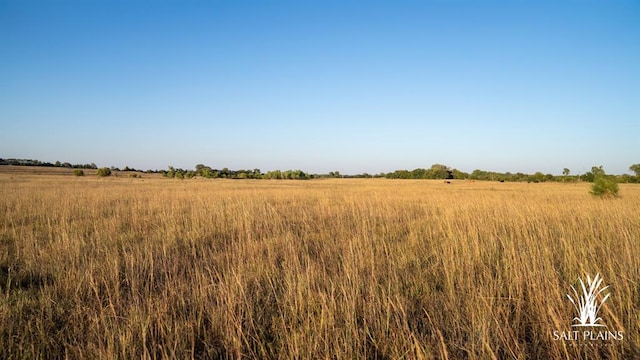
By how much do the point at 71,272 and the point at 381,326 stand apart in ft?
12.9

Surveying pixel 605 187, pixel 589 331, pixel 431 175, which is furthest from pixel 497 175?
pixel 589 331

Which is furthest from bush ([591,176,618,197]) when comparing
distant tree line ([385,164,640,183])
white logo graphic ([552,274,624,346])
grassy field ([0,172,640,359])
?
distant tree line ([385,164,640,183])

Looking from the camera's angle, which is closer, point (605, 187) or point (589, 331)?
point (589, 331)

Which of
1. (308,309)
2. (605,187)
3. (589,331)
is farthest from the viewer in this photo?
(605,187)

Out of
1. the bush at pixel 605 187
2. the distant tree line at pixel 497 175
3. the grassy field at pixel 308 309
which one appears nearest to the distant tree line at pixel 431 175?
the distant tree line at pixel 497 175

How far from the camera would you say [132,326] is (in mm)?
2217

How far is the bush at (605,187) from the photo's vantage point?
18.6 meters

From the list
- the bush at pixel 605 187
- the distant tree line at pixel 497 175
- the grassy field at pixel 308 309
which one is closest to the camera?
the grassy field at pixel 308 309

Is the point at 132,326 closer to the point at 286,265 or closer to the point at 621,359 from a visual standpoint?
the point at 286,265

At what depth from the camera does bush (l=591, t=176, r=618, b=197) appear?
18594 millimetres

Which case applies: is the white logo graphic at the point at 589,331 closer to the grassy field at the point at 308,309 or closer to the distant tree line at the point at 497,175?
the grassy field at the point at 308,309

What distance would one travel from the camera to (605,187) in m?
A: 18.9

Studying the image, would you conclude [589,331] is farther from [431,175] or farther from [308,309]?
[431,175]

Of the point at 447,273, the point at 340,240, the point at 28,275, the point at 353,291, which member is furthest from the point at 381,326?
the point at 28,275
